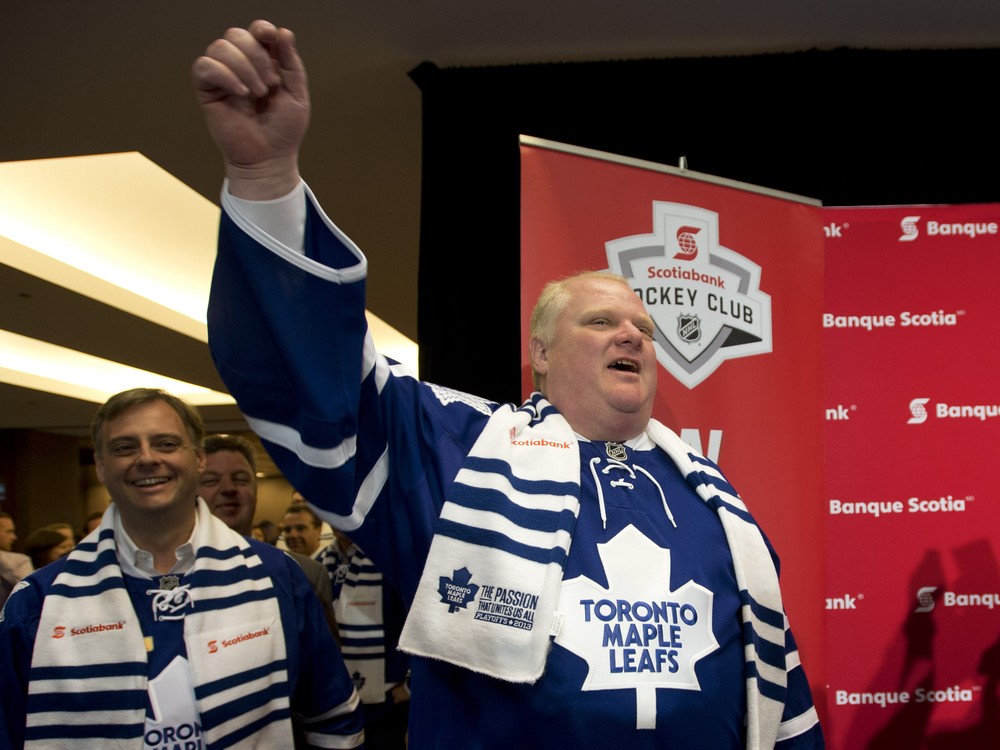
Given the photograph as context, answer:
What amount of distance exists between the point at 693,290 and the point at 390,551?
131 cm

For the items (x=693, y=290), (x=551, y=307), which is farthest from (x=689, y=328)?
(x=551, y=307)

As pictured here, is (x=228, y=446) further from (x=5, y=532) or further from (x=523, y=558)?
(x=5, y=532)

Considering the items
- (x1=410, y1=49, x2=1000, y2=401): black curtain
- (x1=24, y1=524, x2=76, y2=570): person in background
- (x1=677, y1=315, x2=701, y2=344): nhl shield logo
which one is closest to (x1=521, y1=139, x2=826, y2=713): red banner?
(x1=677, y1=315, x2=701, y2=344): nhl shield logo

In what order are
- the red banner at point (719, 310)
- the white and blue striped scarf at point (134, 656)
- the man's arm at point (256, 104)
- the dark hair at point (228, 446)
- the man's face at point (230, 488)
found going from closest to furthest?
the man's arm at point (256, 104) < the white and blue striped scarf at point (134, 656) < the red banner at point (719, 310) < the man's face at point (230, 488) < the dark hair at point (228, 446)

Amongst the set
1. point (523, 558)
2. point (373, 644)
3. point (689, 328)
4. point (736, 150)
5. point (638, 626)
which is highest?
point (736, 150)

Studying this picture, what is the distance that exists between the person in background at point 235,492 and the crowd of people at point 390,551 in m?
0.79

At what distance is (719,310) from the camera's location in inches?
92.6

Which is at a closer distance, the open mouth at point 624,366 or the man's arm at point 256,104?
the man's arm at point 256,104

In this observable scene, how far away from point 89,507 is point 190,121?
47.6 ft

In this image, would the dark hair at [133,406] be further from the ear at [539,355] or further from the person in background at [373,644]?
the person in background at [373,644]

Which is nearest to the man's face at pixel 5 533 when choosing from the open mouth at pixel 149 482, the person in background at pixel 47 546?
the person in background at pixel 47 546

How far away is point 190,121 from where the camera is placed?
3824 mm

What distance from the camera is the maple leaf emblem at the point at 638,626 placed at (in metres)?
1.29

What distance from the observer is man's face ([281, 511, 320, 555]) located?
5.35 meters
